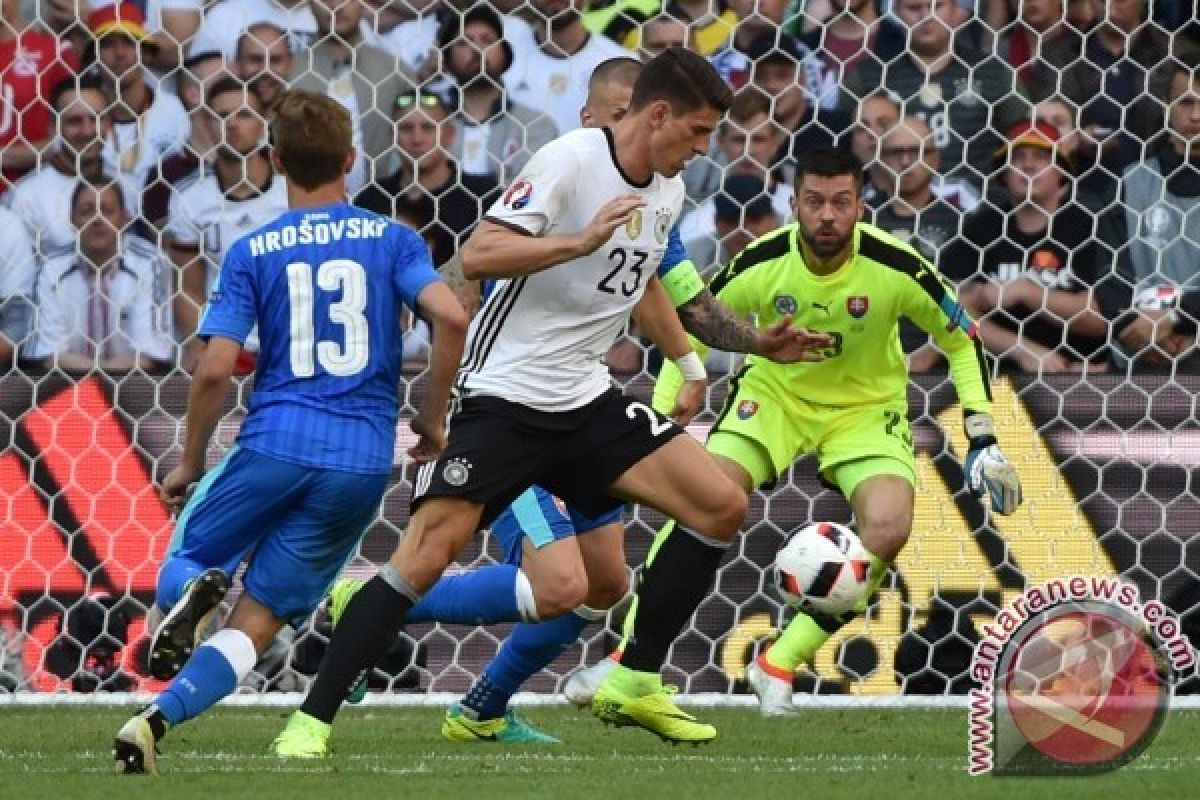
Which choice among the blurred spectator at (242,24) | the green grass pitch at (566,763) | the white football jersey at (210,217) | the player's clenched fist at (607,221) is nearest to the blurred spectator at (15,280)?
the white football jersey at (210,217)

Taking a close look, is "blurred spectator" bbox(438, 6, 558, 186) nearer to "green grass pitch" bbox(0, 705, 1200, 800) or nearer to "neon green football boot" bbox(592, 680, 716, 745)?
"green grass pitch" bbox(0, 705, 1200, 800)

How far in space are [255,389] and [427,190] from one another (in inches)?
118

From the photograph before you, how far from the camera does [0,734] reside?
744 cm

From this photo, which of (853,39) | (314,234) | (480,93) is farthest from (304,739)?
(853,39)

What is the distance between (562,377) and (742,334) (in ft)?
2.26

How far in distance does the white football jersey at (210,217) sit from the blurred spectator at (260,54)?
1.27 ft

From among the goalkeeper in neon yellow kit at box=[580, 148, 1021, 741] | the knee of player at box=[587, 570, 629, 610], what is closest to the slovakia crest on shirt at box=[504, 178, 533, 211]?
the knee of player at box=[587, 570, 629, 610]

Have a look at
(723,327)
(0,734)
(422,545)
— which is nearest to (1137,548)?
(723,327)

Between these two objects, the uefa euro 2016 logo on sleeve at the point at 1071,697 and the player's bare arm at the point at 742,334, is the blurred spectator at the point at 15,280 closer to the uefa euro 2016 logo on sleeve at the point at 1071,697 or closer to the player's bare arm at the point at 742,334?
the player's bare arm at the point at 742,334

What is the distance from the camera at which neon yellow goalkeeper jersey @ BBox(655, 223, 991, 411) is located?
8203 millimetres

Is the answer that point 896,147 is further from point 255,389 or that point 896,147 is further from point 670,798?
point 670,798

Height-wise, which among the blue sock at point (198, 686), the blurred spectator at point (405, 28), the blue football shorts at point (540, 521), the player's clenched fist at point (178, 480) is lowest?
the blue sock at point (198, 686)

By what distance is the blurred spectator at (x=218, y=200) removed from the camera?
923cm

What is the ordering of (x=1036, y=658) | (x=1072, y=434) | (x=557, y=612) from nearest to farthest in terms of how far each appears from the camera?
(x=1036, y=658), (x=557, y=612), (x=1072, y=434)
